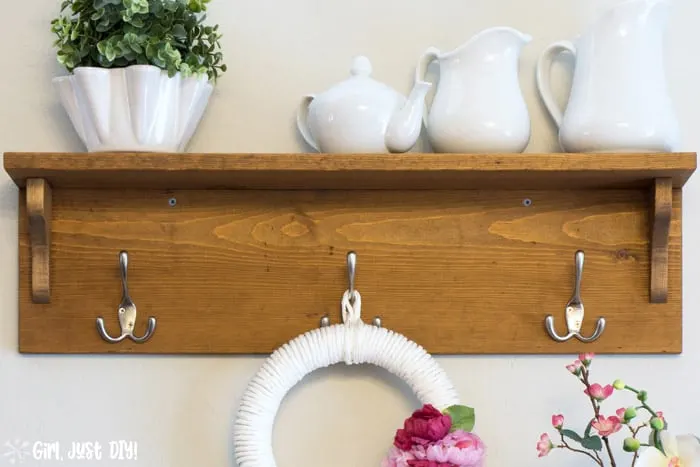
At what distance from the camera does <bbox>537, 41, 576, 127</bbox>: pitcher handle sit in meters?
1.18

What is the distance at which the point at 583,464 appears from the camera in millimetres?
1210

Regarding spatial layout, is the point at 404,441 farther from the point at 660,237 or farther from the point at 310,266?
the point at 660,237

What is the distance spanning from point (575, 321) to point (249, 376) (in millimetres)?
446

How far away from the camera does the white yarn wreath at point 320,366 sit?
114 cm

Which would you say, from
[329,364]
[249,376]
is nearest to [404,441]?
A: [329,364]

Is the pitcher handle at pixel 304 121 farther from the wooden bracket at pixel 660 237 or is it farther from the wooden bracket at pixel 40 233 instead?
the wooden bracket at pixel 660 237

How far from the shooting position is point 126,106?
→ 1.10 meters

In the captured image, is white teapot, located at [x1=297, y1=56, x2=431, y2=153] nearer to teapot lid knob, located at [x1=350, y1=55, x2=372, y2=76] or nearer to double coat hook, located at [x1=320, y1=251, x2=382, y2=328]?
teapot lid knob, located at [x1=350, y1=55, x2=372, y2=76]

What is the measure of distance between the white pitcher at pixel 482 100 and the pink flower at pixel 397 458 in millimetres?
381

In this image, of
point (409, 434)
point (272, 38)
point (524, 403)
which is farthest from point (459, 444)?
point (272, 38)

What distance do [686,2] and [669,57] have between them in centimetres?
8

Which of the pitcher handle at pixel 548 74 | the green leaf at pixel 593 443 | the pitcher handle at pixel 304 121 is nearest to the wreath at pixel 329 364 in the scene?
the green leaf at pixel 593 443

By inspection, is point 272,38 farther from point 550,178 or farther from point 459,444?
point 459,444

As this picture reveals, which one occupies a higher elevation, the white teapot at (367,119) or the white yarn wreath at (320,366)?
the white teapot at (367,119)
